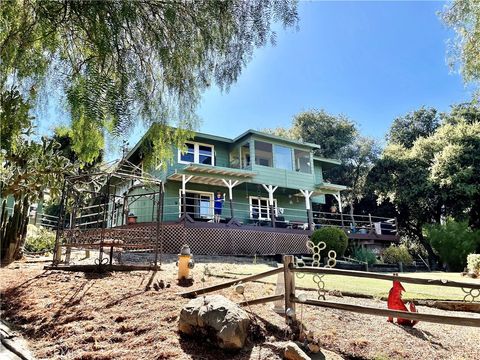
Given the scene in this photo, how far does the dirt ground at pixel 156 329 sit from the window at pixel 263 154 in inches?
680

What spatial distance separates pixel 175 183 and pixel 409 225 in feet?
67.9

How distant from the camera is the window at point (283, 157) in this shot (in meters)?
23.6

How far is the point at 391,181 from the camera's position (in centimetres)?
2772

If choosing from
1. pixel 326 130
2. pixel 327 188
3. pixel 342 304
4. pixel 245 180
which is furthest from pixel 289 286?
pixel 326 130

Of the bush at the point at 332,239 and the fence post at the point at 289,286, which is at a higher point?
the bush at the point at 332,239

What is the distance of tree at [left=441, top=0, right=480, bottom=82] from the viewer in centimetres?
833

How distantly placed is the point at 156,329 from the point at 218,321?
0.96 meters

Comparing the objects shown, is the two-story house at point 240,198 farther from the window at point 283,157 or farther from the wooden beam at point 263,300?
the wooden beam at point 263,300

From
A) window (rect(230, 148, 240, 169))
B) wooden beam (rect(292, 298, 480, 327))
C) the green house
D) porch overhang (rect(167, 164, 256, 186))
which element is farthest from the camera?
window (rect(230, 148, 240, 169))

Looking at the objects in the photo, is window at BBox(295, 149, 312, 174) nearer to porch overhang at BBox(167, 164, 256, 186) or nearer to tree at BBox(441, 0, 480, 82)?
porch overhang at BBox(167, 164, 256, 186)

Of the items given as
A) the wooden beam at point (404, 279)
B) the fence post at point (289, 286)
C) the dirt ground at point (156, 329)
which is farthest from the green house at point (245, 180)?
the wooden beam at point (404, 279)

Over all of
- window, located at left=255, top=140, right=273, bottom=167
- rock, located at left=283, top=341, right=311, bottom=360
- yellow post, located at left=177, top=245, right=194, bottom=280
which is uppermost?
window, located at left=255, top=140, right=273, bottom=167

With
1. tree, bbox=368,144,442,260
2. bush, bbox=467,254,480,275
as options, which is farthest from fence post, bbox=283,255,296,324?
tree, bbox=368,144,442,260

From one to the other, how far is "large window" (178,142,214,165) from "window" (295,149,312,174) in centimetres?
630
